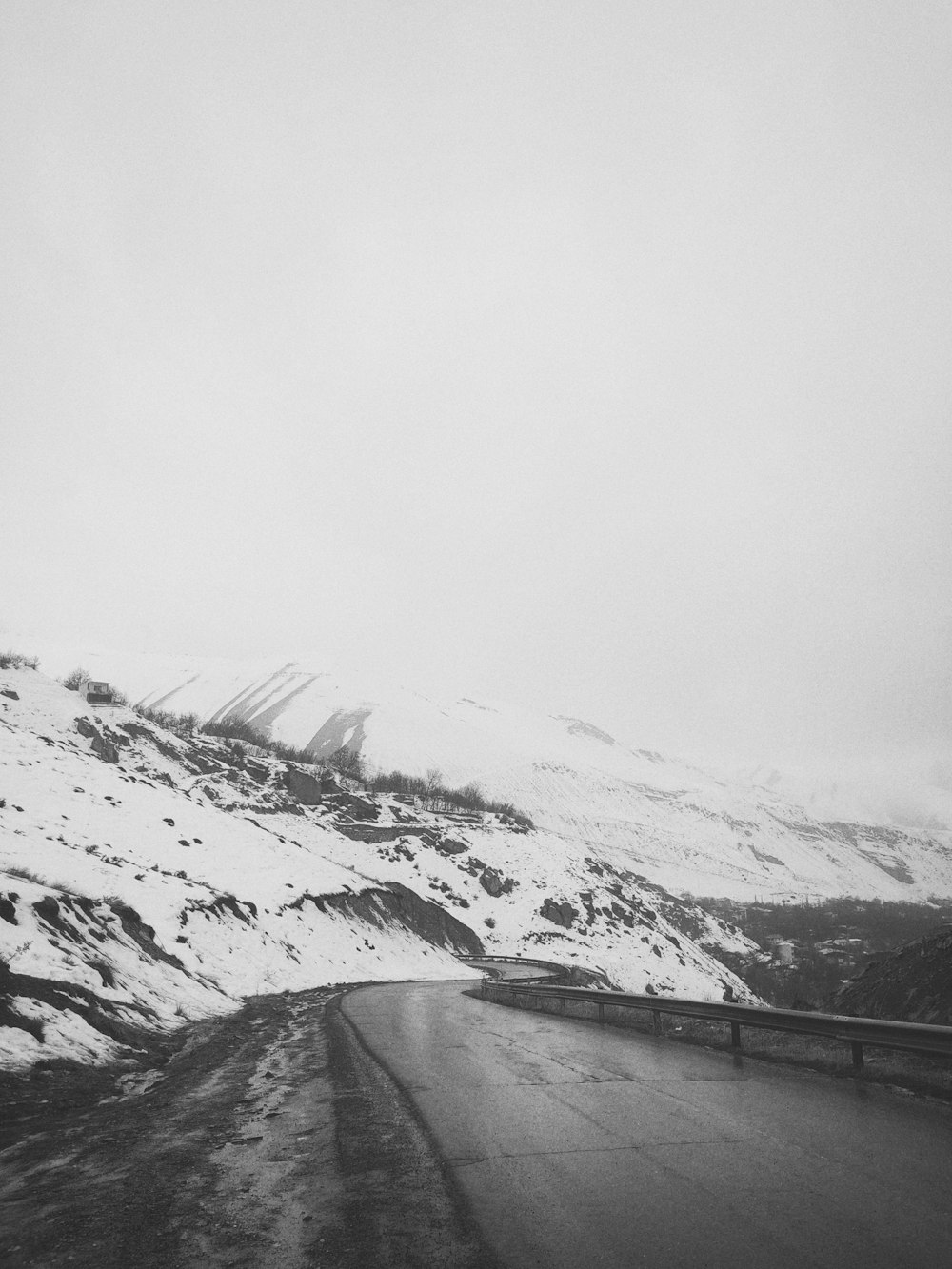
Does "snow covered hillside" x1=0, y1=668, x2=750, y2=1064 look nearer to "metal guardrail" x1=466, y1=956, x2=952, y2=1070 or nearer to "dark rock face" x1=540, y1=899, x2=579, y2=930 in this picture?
"dark rock face" x1=540, y1=899, x2=579, y2=930

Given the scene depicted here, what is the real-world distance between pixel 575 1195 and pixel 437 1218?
0.96m

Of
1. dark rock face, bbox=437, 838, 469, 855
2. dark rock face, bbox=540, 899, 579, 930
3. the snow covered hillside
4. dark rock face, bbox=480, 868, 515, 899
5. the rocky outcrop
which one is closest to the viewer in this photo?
the snow covered hillside

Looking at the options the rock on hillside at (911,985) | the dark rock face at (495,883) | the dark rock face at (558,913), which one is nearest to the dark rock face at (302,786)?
the dark rock face at (495,883)

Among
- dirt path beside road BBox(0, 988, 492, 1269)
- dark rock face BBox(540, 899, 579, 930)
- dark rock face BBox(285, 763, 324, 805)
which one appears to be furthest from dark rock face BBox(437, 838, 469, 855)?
dirt path beside road BBox(0, 988, 492, 1269)

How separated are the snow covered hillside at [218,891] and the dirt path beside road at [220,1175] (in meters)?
1.85

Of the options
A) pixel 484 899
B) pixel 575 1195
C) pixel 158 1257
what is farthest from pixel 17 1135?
pixel 484 899

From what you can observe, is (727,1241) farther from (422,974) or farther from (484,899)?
(484,899)

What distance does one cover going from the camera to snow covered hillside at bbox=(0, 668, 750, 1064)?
40.7 feet

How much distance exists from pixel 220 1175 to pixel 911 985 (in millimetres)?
12379

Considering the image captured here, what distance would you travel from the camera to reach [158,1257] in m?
3.80

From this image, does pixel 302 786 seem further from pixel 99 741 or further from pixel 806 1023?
pixel 806 1023

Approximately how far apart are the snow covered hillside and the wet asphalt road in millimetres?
5875

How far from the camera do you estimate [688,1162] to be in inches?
205

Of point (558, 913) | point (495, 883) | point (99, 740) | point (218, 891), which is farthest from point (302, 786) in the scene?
point (218, 891)
